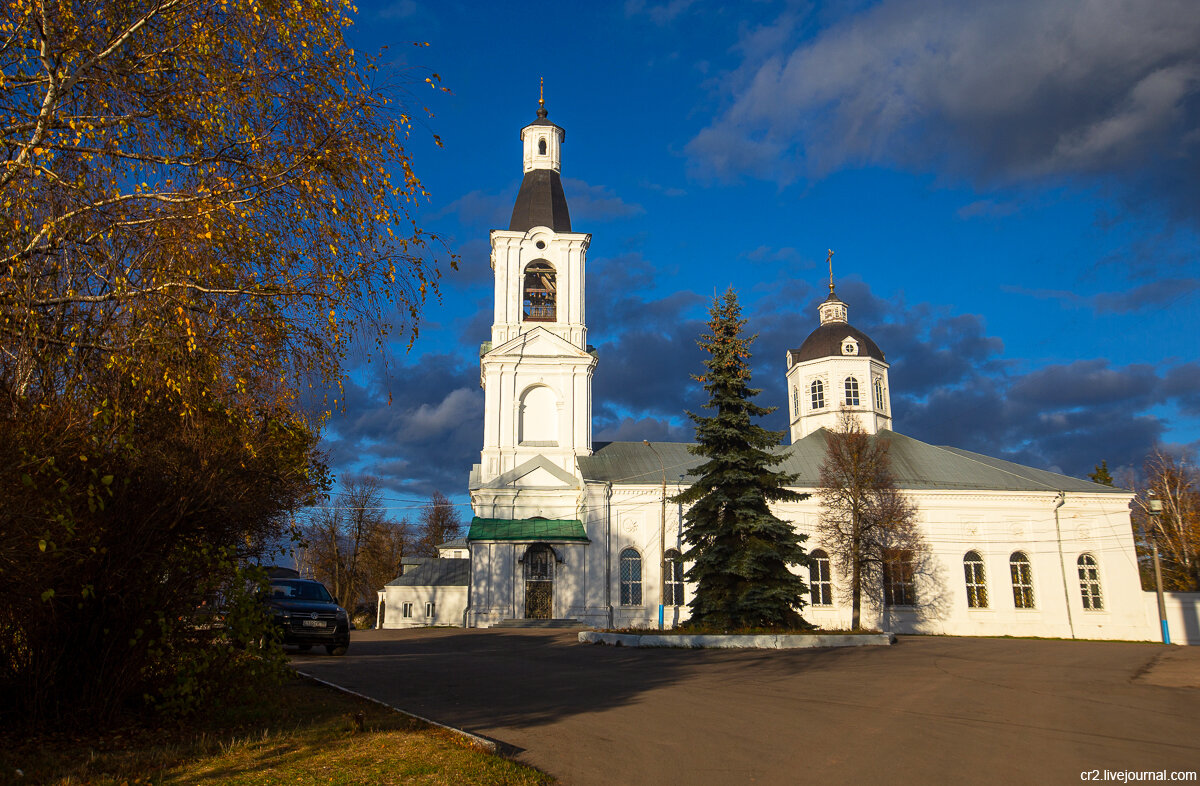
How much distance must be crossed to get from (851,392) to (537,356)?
17.6 m

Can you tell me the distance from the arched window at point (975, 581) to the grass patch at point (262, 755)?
3516 cm

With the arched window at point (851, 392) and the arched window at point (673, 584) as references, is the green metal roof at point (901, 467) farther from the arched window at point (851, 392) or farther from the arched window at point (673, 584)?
the arched window at point (673, 584)

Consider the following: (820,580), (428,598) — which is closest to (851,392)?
(820,580)

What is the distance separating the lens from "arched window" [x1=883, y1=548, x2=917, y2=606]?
36938 millimetres

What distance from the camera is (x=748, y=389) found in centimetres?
2589

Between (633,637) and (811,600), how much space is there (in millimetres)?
17533

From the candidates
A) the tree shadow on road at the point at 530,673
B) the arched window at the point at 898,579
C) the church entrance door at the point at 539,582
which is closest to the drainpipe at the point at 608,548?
the church entrance door at the point at 539,582

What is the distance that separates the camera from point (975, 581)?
37812 millimetres

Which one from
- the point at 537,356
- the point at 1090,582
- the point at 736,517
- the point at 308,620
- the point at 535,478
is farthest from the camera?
the point at 537,356

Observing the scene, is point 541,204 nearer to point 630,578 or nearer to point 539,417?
point 539,417

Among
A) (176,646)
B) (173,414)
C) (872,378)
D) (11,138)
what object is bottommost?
(176,646)

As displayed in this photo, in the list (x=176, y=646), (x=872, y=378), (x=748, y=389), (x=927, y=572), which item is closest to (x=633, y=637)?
(x=748, y=389)

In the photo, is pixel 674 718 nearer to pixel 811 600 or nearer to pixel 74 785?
pixel 74 785

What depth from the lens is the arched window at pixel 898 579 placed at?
36938 mm
